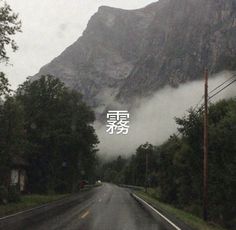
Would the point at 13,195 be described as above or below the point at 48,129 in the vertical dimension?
below

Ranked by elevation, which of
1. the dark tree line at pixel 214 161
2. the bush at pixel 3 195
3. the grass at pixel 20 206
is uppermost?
the dark tree line at pixel 214 161

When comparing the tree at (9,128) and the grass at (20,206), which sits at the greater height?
the tree at (9,128)

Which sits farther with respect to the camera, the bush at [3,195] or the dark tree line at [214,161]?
the dark tree line at [214,161]

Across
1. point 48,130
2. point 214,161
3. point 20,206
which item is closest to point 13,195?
point 20,206

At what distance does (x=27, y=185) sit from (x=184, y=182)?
1830 cm

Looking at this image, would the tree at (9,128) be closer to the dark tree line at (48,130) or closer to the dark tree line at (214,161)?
the dark tree line at (48,130)

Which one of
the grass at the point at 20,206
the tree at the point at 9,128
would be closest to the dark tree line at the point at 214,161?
the grass at the point at 20,206

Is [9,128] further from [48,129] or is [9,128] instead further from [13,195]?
[48,129]

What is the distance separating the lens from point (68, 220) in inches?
763

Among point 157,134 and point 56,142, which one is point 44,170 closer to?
point 56,142

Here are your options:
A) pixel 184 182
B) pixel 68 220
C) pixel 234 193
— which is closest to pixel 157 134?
pixel 184 182

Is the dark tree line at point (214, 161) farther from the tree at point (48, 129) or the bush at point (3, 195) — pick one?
the bush at point (3, 195)

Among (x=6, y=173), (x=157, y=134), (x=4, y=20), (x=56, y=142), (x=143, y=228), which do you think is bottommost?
(x=143, y=228)

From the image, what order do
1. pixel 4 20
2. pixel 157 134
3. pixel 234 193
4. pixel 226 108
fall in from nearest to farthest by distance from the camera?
1. pixel 4 20
2. pixel 234 193
3. pixel 226 108
4. pixel 157 134
